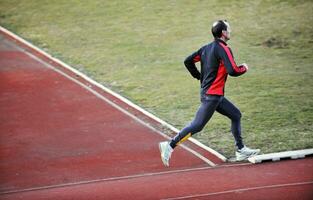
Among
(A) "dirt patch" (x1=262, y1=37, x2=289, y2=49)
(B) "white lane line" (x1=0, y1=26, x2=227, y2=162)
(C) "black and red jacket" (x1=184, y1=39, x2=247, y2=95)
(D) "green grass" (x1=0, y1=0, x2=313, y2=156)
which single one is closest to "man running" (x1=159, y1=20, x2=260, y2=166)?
(C) "black and red jacket" (x1=184, y1=39, x2=247, y2=95)

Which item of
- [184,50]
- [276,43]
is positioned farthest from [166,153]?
[276,43]

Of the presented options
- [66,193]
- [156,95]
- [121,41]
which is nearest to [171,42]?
[121,41]

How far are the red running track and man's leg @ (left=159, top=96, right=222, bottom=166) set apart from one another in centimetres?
27

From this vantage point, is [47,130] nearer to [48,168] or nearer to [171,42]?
[48,168]

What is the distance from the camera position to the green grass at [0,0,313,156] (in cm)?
1180

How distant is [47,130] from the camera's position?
1177cm

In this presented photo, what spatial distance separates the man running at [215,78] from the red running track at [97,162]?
0.38 m

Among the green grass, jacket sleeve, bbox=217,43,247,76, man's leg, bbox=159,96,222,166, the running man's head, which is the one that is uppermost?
the running man's head

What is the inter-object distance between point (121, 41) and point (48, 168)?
8649 mm

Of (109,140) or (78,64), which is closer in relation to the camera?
(109,140)

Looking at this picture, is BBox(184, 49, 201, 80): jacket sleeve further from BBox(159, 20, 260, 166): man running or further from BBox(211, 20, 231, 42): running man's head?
BBox(211, 20, 231, 42): running man's head

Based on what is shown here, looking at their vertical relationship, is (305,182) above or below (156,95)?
above

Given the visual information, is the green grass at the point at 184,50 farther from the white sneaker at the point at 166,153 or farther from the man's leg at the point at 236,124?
the white sneaker at the point at 166,153

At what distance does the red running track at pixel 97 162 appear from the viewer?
28.3 feet
